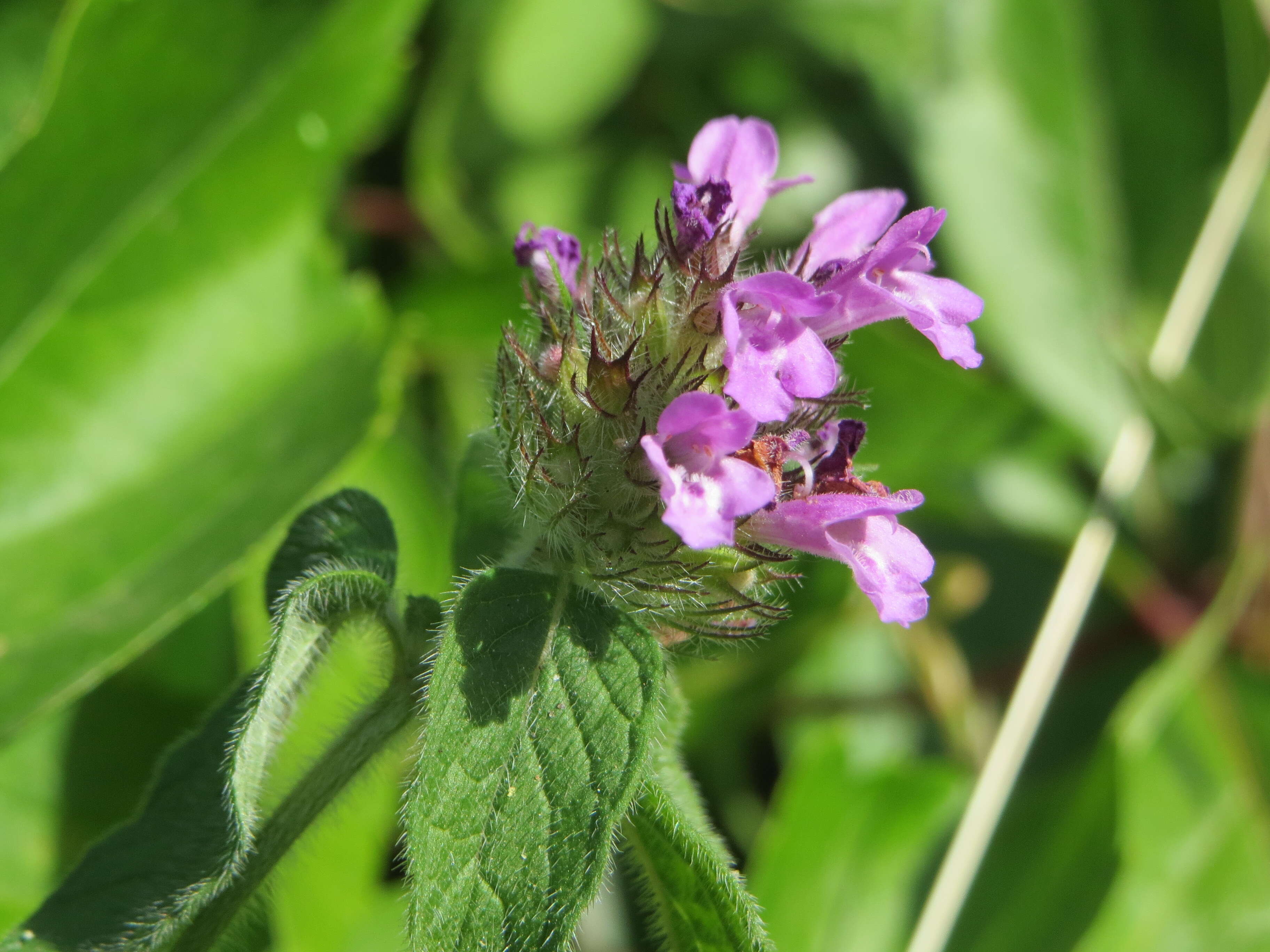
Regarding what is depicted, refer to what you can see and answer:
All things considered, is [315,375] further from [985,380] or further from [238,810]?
[985,380]

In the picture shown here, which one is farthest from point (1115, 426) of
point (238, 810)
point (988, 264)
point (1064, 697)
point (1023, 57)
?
point (238, 810)

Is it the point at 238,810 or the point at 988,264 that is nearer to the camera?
the point at 238,810

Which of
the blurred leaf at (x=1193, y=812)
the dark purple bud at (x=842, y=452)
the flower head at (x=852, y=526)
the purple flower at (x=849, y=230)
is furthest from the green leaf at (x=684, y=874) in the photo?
the blurred leaf at (x=1193, y=812)

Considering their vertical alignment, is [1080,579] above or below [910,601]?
below

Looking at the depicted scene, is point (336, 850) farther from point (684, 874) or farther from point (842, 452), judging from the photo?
point (842, 452)

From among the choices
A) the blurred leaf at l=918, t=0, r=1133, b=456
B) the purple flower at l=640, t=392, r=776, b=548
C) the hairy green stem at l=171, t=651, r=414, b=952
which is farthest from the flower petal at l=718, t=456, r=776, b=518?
the blurred leaf at l=918, t=0, r=1133, b=456

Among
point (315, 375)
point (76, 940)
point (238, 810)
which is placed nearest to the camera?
point (238, 810)
